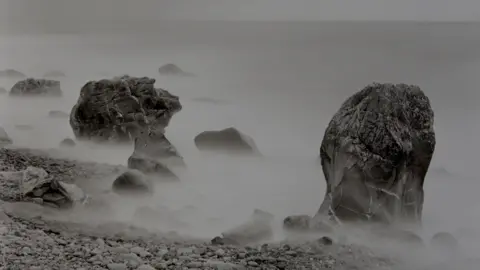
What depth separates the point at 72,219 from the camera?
175 cm

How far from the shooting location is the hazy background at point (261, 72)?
5.48 ft

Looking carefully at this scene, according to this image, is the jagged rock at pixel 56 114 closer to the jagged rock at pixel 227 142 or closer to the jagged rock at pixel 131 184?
the jagged rock at pixel 131 184

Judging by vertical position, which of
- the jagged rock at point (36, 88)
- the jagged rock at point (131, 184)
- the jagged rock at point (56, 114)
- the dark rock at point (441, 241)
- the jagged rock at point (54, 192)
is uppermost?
the jagged rock at point (36, 88)

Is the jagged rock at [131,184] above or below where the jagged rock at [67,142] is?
below

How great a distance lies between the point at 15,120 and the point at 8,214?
13.0 inches

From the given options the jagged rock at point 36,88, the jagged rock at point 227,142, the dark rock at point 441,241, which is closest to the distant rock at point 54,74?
the jagged rock at point 36,88

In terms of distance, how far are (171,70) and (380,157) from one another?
0.72 meters

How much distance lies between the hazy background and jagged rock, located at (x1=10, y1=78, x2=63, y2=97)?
0.03 meters

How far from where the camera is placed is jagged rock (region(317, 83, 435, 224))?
163cm

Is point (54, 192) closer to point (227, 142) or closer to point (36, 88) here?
point (36, 88)

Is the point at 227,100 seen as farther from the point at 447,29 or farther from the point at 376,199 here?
the point at 447,29

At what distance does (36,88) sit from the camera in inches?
75.7

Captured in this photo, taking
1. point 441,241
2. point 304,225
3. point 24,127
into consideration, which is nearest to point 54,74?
point 24,127

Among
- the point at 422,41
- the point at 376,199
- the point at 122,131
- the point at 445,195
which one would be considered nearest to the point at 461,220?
the point at 445,195
